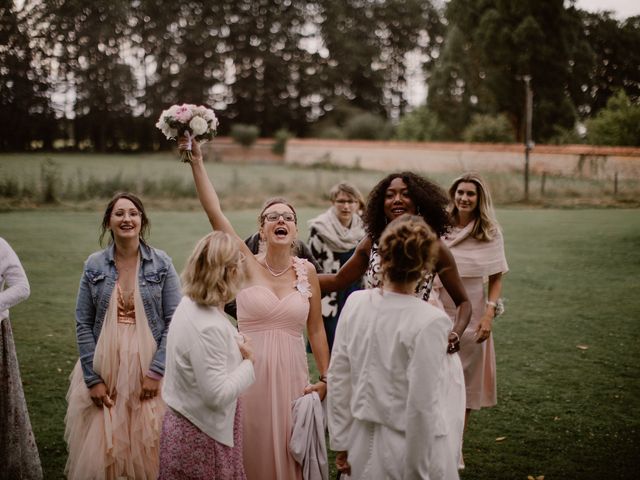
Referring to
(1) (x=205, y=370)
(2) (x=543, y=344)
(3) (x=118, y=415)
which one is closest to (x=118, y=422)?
(3) (x=118, y=415)

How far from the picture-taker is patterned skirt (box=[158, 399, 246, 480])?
2824 mm

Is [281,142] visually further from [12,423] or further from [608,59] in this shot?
[12,423]

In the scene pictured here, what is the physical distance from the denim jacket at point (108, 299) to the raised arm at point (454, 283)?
1.63 m

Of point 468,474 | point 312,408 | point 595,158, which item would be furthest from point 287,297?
point 595,158

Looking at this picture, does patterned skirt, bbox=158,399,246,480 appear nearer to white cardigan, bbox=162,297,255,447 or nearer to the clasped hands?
white cardigan, bbox=162,297,255,447

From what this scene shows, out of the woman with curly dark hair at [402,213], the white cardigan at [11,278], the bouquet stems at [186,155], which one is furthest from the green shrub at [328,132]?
the white cardigan at [11,278]

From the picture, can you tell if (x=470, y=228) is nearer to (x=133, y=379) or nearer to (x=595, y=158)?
(x=133, y=379)

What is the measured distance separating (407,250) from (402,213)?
1079mm

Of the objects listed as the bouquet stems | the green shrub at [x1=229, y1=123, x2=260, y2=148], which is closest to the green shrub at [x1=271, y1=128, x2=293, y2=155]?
the green shrub at [x1=229, y1=123, x2=260, y2=148]

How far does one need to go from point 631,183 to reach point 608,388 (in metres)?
4.31

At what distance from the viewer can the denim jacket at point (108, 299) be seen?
3613 millimetres

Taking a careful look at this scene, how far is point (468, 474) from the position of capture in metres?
4.34

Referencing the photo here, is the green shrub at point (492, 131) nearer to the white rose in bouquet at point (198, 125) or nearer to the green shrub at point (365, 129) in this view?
the green shrub at point (365, 129)

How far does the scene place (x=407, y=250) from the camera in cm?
259
